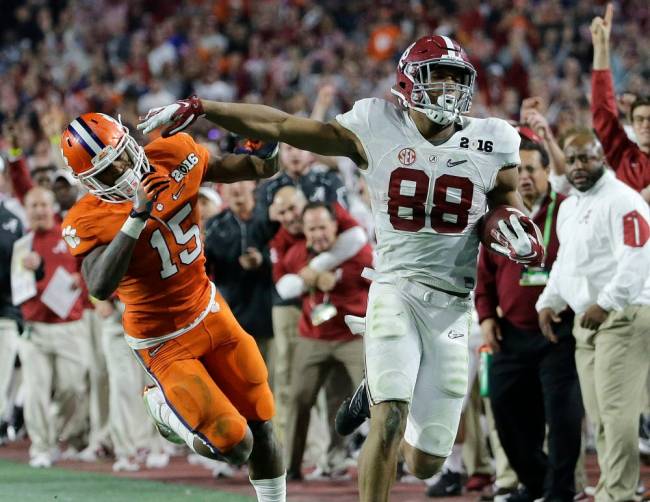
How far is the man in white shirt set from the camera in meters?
5.91

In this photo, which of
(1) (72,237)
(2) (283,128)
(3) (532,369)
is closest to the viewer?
(2) (283,128)

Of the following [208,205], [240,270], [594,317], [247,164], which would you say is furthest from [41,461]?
[594,317]

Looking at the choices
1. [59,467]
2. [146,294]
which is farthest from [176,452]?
[146,294]

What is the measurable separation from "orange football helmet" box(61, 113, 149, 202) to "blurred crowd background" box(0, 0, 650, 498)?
590 cm

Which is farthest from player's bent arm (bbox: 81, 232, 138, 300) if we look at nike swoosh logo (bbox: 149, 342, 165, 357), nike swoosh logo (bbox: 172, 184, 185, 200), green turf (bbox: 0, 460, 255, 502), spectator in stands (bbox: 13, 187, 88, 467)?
spectator in stands (bbox: 13, 187, 88, 467)

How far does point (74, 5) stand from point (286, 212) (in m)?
10.3

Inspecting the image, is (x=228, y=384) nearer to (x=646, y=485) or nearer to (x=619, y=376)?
(x=619, y=376)

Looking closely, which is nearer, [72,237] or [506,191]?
[506,191]

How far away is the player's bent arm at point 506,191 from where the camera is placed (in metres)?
5.05

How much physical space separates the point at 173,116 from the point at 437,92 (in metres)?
1.10

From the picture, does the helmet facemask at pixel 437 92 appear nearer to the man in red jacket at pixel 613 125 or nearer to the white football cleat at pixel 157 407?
the white football cleat at pixel 157 407

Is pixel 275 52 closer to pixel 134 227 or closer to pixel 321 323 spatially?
pixel 321 323

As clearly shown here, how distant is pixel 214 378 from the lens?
18.0 ft

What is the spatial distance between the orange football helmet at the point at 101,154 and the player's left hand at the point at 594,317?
7.53 feet
